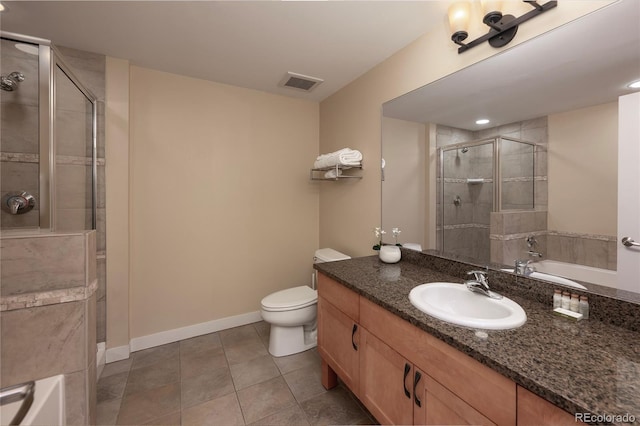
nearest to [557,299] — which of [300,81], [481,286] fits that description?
[481,286]

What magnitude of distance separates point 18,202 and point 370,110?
2495 mm

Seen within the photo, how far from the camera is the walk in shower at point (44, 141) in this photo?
4.36 feet

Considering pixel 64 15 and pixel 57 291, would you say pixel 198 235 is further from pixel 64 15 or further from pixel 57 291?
pixel 64 15

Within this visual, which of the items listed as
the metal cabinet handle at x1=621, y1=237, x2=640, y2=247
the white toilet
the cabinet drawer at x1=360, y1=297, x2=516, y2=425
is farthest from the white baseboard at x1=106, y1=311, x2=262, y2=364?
the metal cabinet handle at x1=621, y1=237, x2=640, y2=247

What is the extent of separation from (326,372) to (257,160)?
1998 millimetres

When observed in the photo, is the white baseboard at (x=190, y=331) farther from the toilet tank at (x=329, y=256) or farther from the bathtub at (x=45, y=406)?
the bathtub at (x=45, y=406)

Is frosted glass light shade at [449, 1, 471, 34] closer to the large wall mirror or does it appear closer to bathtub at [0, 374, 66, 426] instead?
the large wall mirror

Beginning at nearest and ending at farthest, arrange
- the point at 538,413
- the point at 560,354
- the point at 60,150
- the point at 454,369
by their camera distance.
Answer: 1. the point at 538,413
2. the point at 560,354
3. the point at 454,369
4. the point at 60,150

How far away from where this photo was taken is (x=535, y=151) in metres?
1.21

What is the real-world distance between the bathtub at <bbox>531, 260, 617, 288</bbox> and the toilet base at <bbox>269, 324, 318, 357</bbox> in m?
1.73

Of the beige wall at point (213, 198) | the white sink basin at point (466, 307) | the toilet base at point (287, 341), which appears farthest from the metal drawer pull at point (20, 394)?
the white sink basin at point (466, 307)

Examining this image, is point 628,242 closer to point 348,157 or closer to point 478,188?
point 478,188

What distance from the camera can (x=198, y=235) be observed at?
2.45 metres

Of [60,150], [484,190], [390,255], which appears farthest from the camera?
[390,255]
